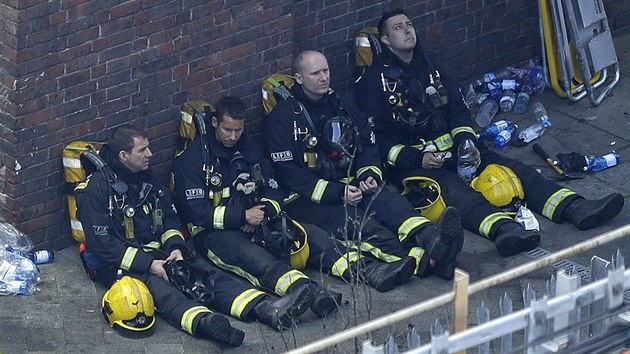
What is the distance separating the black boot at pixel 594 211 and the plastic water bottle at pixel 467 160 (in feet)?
2.49

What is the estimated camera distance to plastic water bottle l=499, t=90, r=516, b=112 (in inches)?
509

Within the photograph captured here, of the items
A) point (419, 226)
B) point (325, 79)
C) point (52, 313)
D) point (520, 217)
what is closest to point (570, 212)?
point (520, 217)

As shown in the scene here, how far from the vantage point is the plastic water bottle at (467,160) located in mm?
11648

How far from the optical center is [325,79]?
11.2m

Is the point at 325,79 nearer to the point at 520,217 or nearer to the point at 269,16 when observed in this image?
the point at 269,16

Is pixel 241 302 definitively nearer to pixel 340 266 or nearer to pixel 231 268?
pixel 231 268

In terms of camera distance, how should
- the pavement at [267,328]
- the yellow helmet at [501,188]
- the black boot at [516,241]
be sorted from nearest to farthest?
the pavement at [267,328]
the black boot at [516,241]
the yellow helmet at [501,188]

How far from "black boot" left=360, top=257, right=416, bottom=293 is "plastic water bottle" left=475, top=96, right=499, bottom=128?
2369 mm

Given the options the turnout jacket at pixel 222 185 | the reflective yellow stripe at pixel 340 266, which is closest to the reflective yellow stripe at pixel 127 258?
the turnout jacket at pixel 222 185

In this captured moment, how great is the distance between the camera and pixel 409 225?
36.0 feet

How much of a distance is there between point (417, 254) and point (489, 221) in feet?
2.25

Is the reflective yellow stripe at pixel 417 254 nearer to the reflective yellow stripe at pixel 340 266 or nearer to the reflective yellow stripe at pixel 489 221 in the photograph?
the reflective yellow stripe at pixel 340 266

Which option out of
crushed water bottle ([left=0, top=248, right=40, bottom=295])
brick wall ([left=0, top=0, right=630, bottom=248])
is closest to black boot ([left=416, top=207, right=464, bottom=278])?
brick wall ([left=0, top=0, right=630, bottom=248])

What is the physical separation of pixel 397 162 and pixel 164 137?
1614 mm
